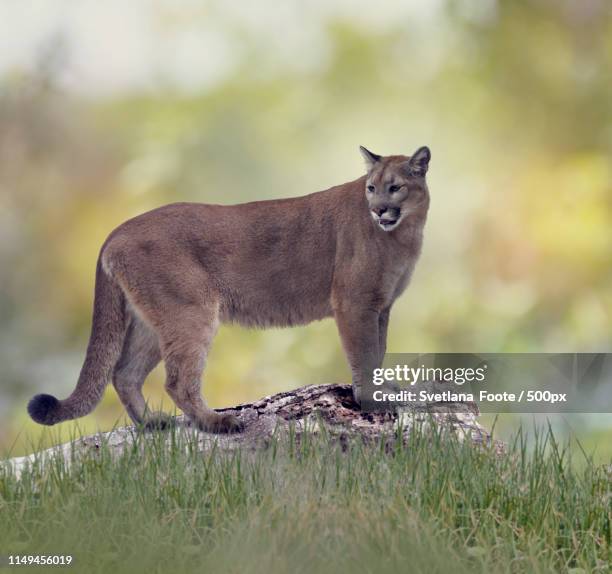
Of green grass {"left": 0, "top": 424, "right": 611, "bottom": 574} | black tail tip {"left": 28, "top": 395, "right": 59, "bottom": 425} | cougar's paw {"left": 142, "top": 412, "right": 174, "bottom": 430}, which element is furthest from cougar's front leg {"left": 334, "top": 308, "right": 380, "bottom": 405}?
black tail tip {"left": 28, "top": 395, "right": 59, "bottom": 425}

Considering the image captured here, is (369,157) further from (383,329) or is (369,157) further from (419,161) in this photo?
(383,329)

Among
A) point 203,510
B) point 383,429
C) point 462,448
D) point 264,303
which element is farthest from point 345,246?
point 203,510

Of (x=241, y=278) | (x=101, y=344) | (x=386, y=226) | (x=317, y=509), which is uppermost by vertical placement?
(x=386, y=226)

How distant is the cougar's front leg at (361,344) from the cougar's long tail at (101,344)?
1219 mm

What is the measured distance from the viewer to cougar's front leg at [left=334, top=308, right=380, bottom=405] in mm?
5223

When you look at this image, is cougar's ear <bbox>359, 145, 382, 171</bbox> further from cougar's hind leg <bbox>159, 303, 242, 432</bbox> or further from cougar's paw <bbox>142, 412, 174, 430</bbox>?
cougar's paw <bbox>142, 412, 174, 430</bbox>

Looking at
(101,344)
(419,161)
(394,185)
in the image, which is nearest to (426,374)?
(394,185)

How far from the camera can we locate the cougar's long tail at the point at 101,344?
5121mm

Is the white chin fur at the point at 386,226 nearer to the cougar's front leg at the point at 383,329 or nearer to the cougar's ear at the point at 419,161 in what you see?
the cougar's ear at the point at 419,161

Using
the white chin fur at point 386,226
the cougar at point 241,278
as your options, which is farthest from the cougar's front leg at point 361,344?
the white chin fur at point 386,226

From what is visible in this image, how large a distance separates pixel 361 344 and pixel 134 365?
126 cm

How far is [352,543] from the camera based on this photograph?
11.6 ft

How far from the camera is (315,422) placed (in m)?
4.88

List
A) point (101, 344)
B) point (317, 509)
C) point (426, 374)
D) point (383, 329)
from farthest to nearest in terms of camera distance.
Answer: point (383, 329), point (426, 374), point (101, 344), point (317, 509)
